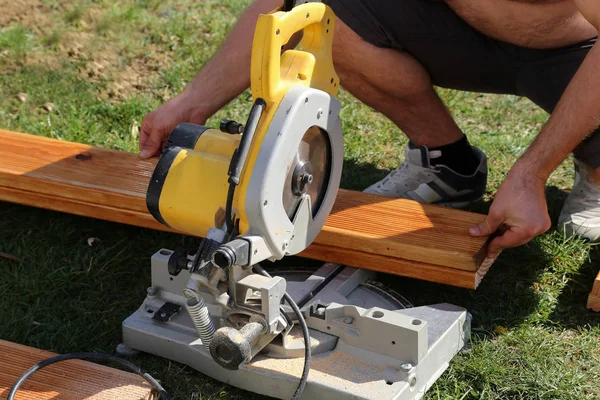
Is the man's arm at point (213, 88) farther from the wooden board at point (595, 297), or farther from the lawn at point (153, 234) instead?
the wooden board at point (595, 297)

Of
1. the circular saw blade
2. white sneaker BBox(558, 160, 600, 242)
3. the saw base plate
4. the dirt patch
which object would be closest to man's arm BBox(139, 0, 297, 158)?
the saw base plate

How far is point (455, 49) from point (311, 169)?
127 cm

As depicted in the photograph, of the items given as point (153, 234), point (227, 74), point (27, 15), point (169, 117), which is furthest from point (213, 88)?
point (27, 15)

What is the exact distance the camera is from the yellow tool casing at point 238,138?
92.7 inches

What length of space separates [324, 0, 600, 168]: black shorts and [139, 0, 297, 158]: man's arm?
1.61 feet

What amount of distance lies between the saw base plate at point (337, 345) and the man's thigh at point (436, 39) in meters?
1.17

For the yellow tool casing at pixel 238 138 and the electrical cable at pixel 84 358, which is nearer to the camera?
the yellow tool casing at pixel 238 138

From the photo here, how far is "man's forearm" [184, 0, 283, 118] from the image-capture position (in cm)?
337

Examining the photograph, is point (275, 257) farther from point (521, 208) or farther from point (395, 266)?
point (521, 208)

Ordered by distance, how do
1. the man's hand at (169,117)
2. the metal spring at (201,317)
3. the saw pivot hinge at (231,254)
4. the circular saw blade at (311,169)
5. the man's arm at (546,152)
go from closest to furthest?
1. the saw pivot hinge at (231,254)
2. the metal spring at (201,317)
3. the circular saw blade at (311,169)
4. the man's arm at (546,152)
5. the man's hand at (169,117)

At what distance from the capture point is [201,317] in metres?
2.45

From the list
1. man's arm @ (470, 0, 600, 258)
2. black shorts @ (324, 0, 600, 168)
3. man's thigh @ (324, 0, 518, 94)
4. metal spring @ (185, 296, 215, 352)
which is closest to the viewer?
metal spring @ (185, 296, 215, 352)

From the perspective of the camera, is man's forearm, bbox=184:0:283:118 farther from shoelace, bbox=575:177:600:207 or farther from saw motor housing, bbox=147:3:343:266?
shoelace, bbox=575:177:600:207

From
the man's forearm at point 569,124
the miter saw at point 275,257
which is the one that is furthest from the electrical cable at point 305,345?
the man's forearm at point 569,124
